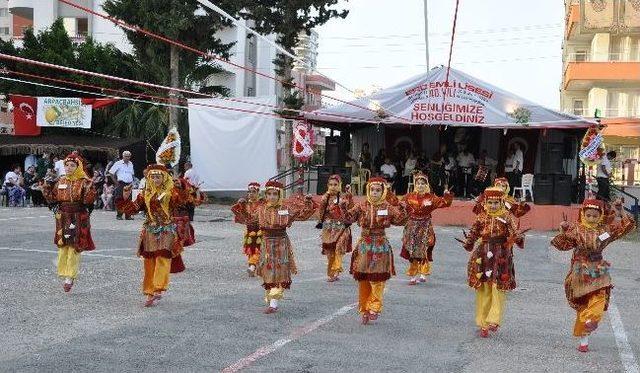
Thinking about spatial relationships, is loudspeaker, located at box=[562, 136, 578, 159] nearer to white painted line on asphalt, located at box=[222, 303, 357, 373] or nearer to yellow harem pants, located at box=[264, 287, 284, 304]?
white painted line on asphalt, located at box=[222, 303, 357, 373]

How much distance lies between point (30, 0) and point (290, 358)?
42.4 meters

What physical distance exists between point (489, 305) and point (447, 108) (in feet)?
54.3

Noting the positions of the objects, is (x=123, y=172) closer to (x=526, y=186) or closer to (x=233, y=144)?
(x=233, y=144)

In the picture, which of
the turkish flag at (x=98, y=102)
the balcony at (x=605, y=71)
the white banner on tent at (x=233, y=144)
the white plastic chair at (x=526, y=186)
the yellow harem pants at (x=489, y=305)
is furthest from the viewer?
the balcony at (x=605, y=71)

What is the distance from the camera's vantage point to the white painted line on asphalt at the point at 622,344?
710 centimetres

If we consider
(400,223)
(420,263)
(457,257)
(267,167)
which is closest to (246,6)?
(267,167)

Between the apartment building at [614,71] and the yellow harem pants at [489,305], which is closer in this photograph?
the yellow harem pants at [489,305]

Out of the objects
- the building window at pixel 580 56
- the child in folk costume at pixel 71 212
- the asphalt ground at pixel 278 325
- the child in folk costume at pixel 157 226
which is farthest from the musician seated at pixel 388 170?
the building window at pixel 580 56

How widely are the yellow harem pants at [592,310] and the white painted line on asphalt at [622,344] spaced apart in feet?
1.28

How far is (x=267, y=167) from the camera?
86.3ft

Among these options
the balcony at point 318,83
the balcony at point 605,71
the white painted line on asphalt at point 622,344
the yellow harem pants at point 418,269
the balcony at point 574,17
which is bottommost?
the white painted line on asphalt at point 622,344

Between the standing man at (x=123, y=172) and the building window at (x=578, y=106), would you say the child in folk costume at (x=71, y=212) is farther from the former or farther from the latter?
the building window at (x=578, y=106)

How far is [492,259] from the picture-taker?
8.41 meters

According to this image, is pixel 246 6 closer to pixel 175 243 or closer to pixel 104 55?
pixel 104 55
